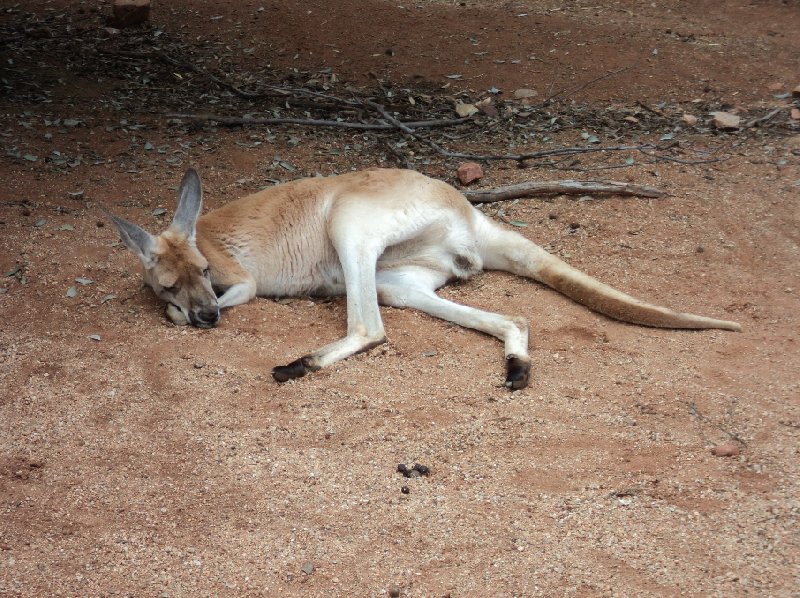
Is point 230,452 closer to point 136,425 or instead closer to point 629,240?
point 136,425

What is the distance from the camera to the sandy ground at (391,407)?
9.87 feet

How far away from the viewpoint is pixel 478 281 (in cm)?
525

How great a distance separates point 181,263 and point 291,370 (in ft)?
3.56

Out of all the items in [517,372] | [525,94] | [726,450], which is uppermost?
[525,94]

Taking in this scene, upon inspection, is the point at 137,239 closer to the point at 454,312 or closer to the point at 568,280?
the point at 454,312

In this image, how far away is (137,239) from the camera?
4785mm

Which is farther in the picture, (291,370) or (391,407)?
(291,370)

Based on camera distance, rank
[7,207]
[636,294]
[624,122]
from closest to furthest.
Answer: [636,294], [7,207], [624,122]

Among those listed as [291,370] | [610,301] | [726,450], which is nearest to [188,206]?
[291,370]

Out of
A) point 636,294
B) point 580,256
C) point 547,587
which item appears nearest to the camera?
point 547,587

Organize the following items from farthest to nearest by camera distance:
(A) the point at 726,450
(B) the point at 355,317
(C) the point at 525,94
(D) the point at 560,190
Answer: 1. (C) the point at 525,94
2. (D) the point at 560,190
3. (B) the point at 355,317
4. (A) the point at 726,450

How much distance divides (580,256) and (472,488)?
2.43 meters

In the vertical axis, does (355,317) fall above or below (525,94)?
below

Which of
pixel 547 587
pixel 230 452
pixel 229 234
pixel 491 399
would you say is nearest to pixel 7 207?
pixel 229 234
